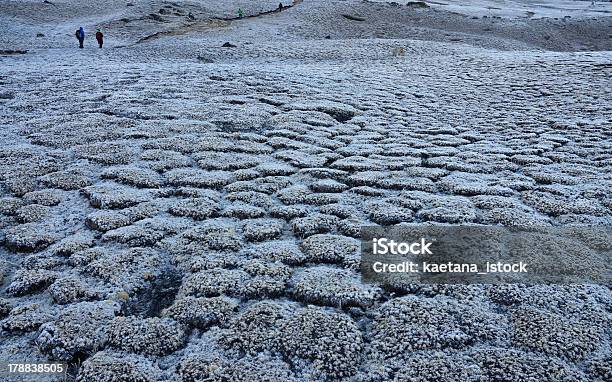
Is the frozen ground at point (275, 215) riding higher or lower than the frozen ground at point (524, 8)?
lower

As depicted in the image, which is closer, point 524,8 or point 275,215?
point 275,215

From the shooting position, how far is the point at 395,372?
198 centimetres

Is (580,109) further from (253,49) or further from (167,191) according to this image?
(253,49)

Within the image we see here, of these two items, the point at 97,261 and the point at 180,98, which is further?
the point at 180,98

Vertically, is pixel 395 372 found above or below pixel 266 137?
below

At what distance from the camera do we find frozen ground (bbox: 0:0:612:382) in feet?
6.88

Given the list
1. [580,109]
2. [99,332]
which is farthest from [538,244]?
[580,109]

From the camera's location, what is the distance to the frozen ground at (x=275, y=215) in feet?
6.88

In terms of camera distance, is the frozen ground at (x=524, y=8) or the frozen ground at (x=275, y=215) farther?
the frozen ground at (x=524, y=8)

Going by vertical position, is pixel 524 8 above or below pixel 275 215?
above

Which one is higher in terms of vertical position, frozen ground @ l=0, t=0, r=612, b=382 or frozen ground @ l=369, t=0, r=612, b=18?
frozen ground @ l=369, t=0, r=612, b=18

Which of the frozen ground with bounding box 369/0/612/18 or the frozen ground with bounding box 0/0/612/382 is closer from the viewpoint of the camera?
the frozen ground with bounding box 0/0/612/382

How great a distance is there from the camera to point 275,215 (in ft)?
11.3

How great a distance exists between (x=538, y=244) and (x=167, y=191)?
9.99 feet
